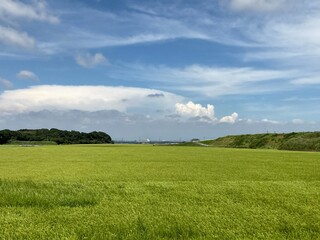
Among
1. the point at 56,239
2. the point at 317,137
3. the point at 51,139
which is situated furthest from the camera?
the point at 51,139

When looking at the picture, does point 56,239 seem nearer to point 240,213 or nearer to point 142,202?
point 142,202

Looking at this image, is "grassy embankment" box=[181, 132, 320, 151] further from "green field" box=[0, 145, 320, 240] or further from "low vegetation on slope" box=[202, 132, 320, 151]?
"green field" box=[0, 145, 320, 240]

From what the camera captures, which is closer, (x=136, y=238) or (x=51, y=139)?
(x=136, y=238)

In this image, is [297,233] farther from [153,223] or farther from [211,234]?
[153,223]

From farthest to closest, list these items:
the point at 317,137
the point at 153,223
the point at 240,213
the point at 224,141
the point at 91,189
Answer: the point at 224,141 < the point at 317,137 < the point at 91,189 < the point at 240,213 < the point at 153,223

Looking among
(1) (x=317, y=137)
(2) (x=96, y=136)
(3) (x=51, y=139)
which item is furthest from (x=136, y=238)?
(2) (x=96, y=136)

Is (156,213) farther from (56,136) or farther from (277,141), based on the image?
(56,136)

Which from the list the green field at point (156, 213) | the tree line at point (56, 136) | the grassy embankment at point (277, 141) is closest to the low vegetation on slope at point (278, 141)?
the grassy embankment at point (277, 141)

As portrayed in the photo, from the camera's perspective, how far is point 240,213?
888 centimetres

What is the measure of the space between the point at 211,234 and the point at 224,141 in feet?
381

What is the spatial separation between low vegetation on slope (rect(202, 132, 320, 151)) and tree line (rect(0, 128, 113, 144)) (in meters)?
63.6

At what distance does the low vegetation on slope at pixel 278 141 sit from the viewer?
74812 millimetres

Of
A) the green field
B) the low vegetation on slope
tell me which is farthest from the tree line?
the green field

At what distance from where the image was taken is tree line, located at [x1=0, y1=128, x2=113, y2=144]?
153125mm
